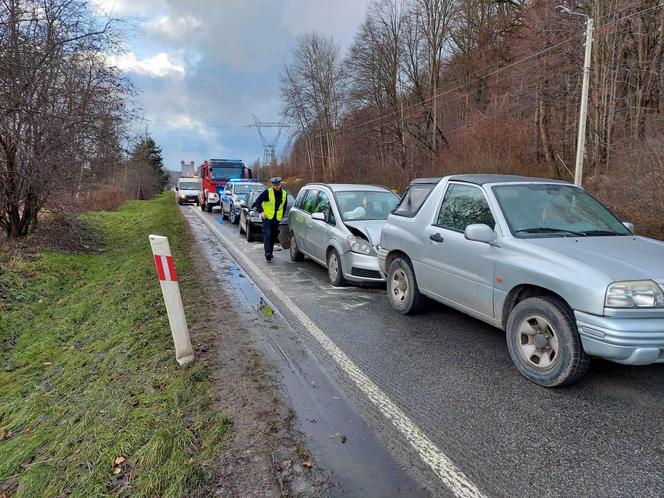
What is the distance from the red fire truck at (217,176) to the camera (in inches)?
1087

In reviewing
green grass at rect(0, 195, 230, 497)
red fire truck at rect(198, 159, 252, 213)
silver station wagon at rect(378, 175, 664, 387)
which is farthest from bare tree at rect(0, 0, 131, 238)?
red fire truck at rect(198, 159, 252, 213)

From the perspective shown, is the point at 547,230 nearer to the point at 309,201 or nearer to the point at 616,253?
the point at 616,253

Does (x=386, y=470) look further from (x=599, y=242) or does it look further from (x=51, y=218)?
(x=51, y=218)

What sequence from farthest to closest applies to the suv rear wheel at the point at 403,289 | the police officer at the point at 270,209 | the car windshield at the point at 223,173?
the car windshield at the point at 223,173 < the police officer at the point at 270,209 < the suv rear wheel at the point at 403,289

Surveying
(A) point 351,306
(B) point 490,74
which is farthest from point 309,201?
(B) point 490,74

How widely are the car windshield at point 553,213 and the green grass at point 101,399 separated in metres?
3.30

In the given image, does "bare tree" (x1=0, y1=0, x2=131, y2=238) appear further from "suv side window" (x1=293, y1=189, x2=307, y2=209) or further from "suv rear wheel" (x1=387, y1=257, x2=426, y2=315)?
"suv rear wheel" (x1=387, y1=257, x2=426, y2=315)

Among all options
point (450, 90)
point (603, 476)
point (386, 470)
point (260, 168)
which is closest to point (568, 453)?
point (603, 476)

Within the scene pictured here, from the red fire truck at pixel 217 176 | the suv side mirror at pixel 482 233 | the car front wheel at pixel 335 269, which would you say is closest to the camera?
the suv side mirror at pixel 482 233

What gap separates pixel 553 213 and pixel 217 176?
2532 centimetres

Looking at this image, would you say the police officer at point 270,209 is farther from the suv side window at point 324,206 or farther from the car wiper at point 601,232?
the car wiper at point 601,232

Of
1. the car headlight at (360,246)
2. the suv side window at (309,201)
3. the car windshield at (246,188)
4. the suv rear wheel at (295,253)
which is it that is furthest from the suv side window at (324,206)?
the car windshield at (246,188)

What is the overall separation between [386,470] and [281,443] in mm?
729

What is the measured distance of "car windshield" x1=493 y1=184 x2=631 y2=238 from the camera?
4.50 metres
